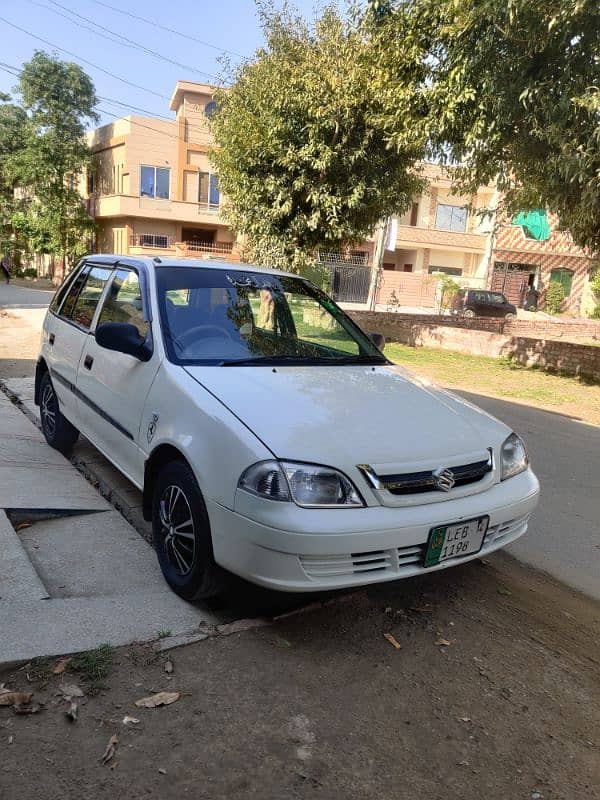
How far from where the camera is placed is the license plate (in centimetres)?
281

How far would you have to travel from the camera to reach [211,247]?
117 ft

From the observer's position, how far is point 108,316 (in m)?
4.39

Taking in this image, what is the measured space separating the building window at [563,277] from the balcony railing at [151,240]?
73.5 feet

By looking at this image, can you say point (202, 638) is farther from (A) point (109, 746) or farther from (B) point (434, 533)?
(B) point (434, 533)

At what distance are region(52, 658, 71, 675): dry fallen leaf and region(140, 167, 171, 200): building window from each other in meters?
34.2

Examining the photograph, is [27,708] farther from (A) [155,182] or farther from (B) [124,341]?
(A) [155,182]

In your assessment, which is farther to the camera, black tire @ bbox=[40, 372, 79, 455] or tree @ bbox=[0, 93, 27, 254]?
tree @ bbox=[0, 93, 27, 254]

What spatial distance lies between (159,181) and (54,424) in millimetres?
31837

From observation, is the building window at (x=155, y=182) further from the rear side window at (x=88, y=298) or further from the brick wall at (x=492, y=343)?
the rear side window at (x=88, y=298)

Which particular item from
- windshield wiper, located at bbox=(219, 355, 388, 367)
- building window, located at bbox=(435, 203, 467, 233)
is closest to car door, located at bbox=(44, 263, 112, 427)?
windshield wiper, located at bbox=(219, 355, 388, 367)

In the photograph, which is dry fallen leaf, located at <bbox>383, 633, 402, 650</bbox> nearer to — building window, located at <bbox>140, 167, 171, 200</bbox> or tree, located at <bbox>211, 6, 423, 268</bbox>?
tree, located at <bbox>211, 6, 423, 268</bbox>

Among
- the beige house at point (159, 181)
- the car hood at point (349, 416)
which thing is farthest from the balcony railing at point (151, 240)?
Result: the car hood at point (349, 416)

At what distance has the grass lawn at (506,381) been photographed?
9.40m

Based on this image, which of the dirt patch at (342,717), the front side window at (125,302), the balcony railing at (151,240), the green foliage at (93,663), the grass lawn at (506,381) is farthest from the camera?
the balcony railing at (151,240)
